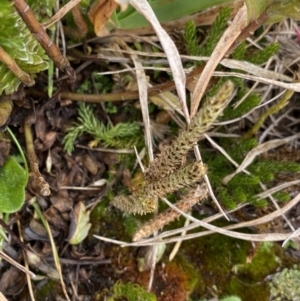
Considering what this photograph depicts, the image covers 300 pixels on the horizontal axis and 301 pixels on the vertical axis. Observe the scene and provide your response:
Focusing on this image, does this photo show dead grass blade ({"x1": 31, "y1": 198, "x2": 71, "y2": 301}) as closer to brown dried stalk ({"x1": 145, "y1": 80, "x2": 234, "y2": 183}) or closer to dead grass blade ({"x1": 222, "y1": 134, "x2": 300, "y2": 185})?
brown dried stalk ({"x1": 145, "y1": 80, "x2": 234, "y2": 183})

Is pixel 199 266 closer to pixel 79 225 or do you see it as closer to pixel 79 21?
pixel 79 225

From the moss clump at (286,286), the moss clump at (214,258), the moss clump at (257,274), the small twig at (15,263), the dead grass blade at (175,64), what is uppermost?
the dead grass blade at (175,64)

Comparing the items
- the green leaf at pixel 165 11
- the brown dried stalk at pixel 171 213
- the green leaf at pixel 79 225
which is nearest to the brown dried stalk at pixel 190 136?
the brown dried stalk at pixel 171 213

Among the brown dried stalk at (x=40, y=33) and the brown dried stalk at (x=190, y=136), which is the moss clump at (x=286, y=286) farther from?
the brown dried stalk at (x=40, y=33)

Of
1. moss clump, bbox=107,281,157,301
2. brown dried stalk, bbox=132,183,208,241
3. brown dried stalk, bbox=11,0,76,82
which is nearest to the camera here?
brown dried stalk, bbox=11,0,76,82

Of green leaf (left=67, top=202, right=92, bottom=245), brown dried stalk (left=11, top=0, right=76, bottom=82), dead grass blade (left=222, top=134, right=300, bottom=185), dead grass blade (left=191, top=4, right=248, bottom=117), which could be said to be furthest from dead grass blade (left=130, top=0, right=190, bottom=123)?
green leaf (left=67, top=202, right=92, bottom=245)

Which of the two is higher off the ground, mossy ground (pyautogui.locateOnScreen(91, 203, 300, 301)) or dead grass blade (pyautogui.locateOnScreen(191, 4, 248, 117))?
dead grass blade (pyautogui.locateOnScreen(191, 4, 248, 117))
